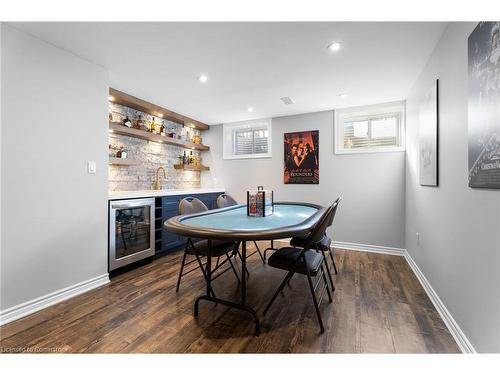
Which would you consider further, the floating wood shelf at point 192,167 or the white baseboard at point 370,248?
the floating wood shelf at point 192,167

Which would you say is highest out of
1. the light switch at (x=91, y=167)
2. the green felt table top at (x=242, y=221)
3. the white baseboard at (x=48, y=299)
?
the light switch at (x=91, y=167)

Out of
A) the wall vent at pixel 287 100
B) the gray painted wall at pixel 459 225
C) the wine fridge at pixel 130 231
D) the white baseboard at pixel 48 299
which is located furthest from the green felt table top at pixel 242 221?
the wall vent at pixel 287 100

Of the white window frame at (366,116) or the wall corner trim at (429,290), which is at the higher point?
the white window frame at (366,116)

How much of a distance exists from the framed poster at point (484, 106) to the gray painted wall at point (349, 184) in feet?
7.32

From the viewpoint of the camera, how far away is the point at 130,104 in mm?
3330

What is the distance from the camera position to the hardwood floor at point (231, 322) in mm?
1475

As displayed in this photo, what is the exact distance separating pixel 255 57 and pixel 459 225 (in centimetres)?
222

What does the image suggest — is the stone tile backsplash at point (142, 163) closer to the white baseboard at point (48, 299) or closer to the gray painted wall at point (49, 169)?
the gray painted wall at point (49, 169)

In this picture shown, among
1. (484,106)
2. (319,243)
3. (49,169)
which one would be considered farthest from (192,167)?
(484,106)

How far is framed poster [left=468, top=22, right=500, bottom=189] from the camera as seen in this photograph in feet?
3.70

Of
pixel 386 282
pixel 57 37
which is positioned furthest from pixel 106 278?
pixel 386 282

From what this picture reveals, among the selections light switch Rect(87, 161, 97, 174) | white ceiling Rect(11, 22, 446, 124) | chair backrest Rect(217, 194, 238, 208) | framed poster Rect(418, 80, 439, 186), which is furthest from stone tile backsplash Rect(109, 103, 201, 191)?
framed poster Rect(418, 80, 439, 186)

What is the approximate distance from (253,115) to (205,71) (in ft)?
5.91

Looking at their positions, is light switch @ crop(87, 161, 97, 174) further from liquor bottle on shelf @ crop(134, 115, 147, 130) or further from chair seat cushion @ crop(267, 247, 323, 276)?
chair seat cushion @ crop(267, 247, 323, 276)
